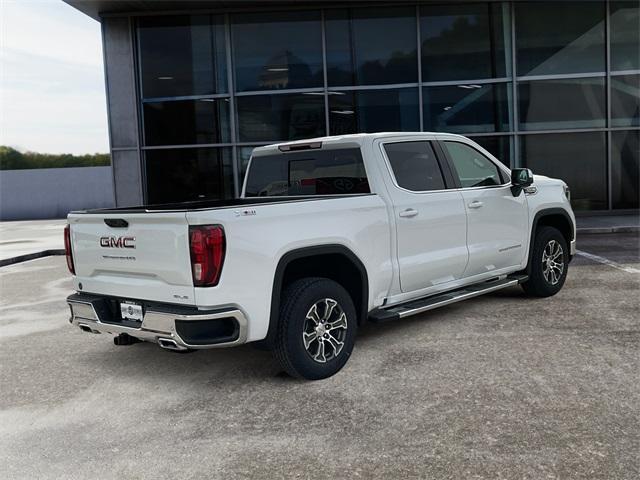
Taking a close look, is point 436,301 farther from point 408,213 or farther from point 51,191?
point 51,191

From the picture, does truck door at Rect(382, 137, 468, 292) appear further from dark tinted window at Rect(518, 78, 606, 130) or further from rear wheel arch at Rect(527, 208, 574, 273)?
dark tinted window at Rect(518, 78, 606, 130)

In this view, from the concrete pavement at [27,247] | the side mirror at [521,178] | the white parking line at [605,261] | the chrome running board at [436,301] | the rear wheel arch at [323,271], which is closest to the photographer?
the rear wheel arch at [323,271]

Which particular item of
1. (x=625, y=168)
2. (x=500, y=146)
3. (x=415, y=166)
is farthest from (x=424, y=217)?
(x=625, y=168)

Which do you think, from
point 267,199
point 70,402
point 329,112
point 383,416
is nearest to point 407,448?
point 383,416

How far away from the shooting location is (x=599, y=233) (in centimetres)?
1269

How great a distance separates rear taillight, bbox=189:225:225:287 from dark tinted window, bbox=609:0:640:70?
14.1 meters

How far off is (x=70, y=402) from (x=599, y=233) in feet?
36.8

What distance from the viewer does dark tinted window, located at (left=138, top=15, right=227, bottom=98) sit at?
14805 millimetres

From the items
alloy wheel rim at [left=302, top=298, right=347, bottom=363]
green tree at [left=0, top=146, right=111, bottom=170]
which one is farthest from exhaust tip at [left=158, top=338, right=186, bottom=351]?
green tree at [left=0, top=146, right=111, bottom=170]

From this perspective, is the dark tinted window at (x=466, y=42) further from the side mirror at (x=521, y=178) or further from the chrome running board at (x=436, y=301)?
the chrome running board at (x=436, y=301)

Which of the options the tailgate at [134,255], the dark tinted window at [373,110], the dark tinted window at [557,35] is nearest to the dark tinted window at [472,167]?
the tailgate at [134,255]

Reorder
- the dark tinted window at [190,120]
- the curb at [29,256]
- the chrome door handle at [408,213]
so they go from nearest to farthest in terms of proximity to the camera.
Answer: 1. the chrome door handle at [408,213]
2. the curb at [29,256]
3. the dark tinted window at [190,120]

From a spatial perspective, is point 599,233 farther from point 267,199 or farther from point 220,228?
point 220,228

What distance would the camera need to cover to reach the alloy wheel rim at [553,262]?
6781 mm
